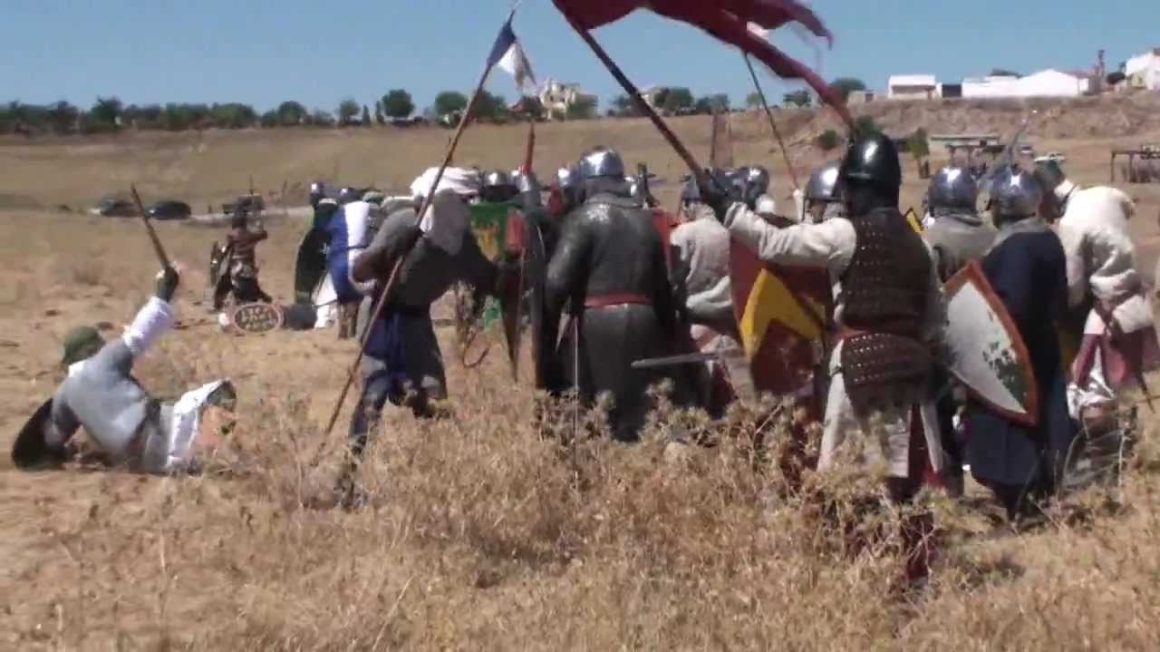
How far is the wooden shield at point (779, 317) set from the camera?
5855mm

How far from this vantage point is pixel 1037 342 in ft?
22.0

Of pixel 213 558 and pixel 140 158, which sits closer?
pixel 213 558

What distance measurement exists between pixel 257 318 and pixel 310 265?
0.68 m

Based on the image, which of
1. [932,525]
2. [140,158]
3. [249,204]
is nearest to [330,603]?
[932,525]

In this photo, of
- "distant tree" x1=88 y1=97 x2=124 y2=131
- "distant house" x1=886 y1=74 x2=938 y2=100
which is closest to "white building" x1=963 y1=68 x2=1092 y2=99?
"distant house" x1=886 y1=74 x2=938 y2=100

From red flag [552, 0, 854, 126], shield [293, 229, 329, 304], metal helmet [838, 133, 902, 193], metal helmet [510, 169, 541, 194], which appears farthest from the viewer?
shield [293, 229, 329, 304]

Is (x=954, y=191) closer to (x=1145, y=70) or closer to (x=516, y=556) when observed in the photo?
(x=516, y=556)

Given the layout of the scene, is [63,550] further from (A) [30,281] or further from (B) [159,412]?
(A) [30,281]

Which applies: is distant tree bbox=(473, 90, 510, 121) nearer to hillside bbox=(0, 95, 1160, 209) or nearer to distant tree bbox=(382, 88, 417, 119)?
hillside bbox=(0, 95, 1160, 209)

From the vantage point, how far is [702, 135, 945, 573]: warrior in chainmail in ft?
17.5

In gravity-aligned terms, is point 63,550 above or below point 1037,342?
below

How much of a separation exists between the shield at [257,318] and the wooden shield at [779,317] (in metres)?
9.66

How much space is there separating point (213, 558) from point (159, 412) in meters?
2.14

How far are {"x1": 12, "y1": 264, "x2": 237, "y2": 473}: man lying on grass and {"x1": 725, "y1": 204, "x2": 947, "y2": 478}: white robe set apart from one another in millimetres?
2887
